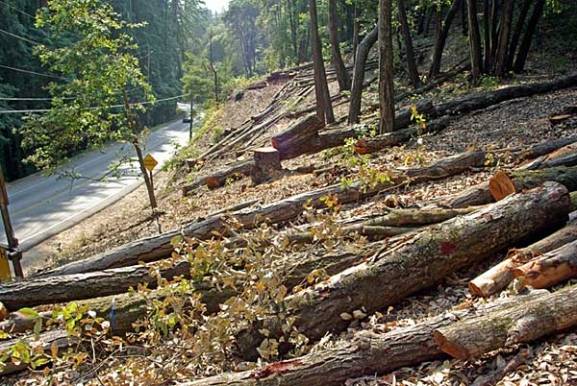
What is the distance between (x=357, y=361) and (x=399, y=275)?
95 centimetres

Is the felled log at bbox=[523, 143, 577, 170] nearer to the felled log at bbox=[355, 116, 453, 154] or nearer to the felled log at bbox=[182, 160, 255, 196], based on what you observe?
the felled log at bbox=[355, 116, 453, 154]

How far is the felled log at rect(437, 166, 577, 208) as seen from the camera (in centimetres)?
460

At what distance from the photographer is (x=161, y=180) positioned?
22.1 meters

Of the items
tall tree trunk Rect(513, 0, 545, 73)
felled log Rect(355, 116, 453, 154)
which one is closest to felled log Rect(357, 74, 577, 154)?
felled log Rect(355, 116, 453, 154)

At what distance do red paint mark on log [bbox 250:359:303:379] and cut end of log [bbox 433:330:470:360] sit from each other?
2.73 ft

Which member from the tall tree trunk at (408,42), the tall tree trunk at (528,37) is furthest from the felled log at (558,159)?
the tall tree trunk at (408,42)

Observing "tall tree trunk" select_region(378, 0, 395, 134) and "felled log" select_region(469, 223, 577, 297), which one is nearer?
"felled log" select_region(469, 223, 577, 297)

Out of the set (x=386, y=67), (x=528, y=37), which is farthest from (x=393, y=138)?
(x=528, y=37)

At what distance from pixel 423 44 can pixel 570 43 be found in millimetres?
5788

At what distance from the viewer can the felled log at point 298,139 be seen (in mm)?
9273

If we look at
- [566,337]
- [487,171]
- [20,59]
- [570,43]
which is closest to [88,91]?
[487,171]

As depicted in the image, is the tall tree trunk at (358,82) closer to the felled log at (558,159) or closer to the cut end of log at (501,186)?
the felled log at (558,159)

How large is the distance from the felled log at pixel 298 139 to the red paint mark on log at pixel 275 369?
6608 mm

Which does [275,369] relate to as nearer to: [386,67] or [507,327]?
[507,327]
